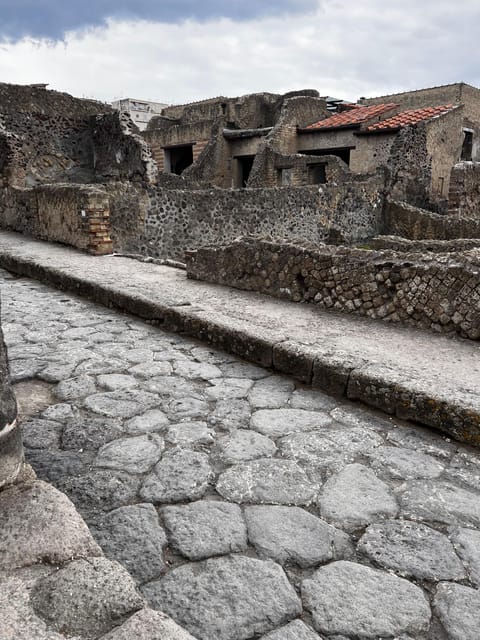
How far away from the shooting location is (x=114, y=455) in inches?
81.8

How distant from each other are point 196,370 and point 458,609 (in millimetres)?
1976

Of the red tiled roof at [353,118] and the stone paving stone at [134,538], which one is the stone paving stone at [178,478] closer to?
the stone paving stone at [134,538]

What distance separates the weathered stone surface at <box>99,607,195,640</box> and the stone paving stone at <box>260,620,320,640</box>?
11.7 inches

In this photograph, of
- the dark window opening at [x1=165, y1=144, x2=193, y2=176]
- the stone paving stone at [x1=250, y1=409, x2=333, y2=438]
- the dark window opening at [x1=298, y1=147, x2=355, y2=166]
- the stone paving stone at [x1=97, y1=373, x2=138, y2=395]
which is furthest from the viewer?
the dark window opening at [x1=165, y1=144, x2=193, y2=176]

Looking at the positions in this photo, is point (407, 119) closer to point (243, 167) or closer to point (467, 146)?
point (467, 146)

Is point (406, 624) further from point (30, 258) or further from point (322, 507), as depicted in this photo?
point (30, 258)

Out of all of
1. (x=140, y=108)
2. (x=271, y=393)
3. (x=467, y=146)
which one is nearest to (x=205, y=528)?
(x=271, y=393)

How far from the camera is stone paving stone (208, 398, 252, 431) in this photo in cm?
237

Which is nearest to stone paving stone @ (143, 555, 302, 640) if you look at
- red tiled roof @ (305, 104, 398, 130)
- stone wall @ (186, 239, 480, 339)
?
stone wall @ (186, 239, 480, 339)

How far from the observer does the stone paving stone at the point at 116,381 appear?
9.16ft

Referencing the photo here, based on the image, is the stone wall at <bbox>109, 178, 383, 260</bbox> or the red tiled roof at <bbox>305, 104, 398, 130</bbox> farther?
the red tiled roof at <bbox>305, 104, 398, 130</bbox>

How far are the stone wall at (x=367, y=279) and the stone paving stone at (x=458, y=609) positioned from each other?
1956 mm

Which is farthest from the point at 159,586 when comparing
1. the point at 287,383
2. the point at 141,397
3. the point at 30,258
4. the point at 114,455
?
the point at 30,258

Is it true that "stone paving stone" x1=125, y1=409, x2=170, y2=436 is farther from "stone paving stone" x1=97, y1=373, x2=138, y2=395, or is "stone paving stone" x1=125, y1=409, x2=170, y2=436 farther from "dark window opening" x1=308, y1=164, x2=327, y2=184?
"dark window opening" x1=308, y1=164, x2=327, y2=184
